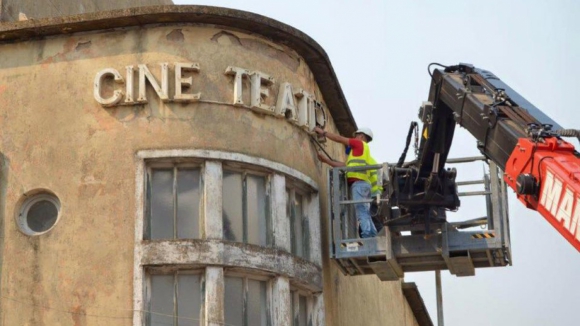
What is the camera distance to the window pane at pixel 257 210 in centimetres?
2338

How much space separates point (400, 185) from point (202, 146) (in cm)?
350

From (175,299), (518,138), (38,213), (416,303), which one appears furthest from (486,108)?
(416,303)

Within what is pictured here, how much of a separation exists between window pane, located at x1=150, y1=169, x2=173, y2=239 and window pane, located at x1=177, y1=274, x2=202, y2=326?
805mm

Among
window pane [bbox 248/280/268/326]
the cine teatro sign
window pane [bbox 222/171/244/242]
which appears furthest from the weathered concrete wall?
window pane [bbox 248/280/268/326]

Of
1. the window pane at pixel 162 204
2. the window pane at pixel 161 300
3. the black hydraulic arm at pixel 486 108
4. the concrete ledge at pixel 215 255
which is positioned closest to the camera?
the black hydraulic arm at pixel 486 108

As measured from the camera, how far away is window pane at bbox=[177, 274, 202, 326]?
2220 cm

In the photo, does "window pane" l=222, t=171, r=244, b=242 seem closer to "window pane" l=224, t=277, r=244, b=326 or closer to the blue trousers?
"window pane" l=224, t=277, r=244, b=326

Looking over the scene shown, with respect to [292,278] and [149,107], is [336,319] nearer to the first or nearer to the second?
[292,278]

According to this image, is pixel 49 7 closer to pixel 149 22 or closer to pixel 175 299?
pixel 149 22

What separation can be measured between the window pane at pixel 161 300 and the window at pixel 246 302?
0.95 m

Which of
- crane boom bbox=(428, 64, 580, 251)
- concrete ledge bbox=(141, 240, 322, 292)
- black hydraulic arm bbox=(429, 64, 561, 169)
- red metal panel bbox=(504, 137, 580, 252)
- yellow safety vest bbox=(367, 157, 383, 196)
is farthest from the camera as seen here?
yellow safety vest bbox=(367, 157, 383, 196)

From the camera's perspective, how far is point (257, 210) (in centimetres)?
2358

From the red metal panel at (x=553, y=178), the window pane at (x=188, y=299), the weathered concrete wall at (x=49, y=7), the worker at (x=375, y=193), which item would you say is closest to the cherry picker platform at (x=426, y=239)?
the worker at (x=375, y=193)

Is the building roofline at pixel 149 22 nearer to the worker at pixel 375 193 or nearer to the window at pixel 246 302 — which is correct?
the worker at pixel 375 193
